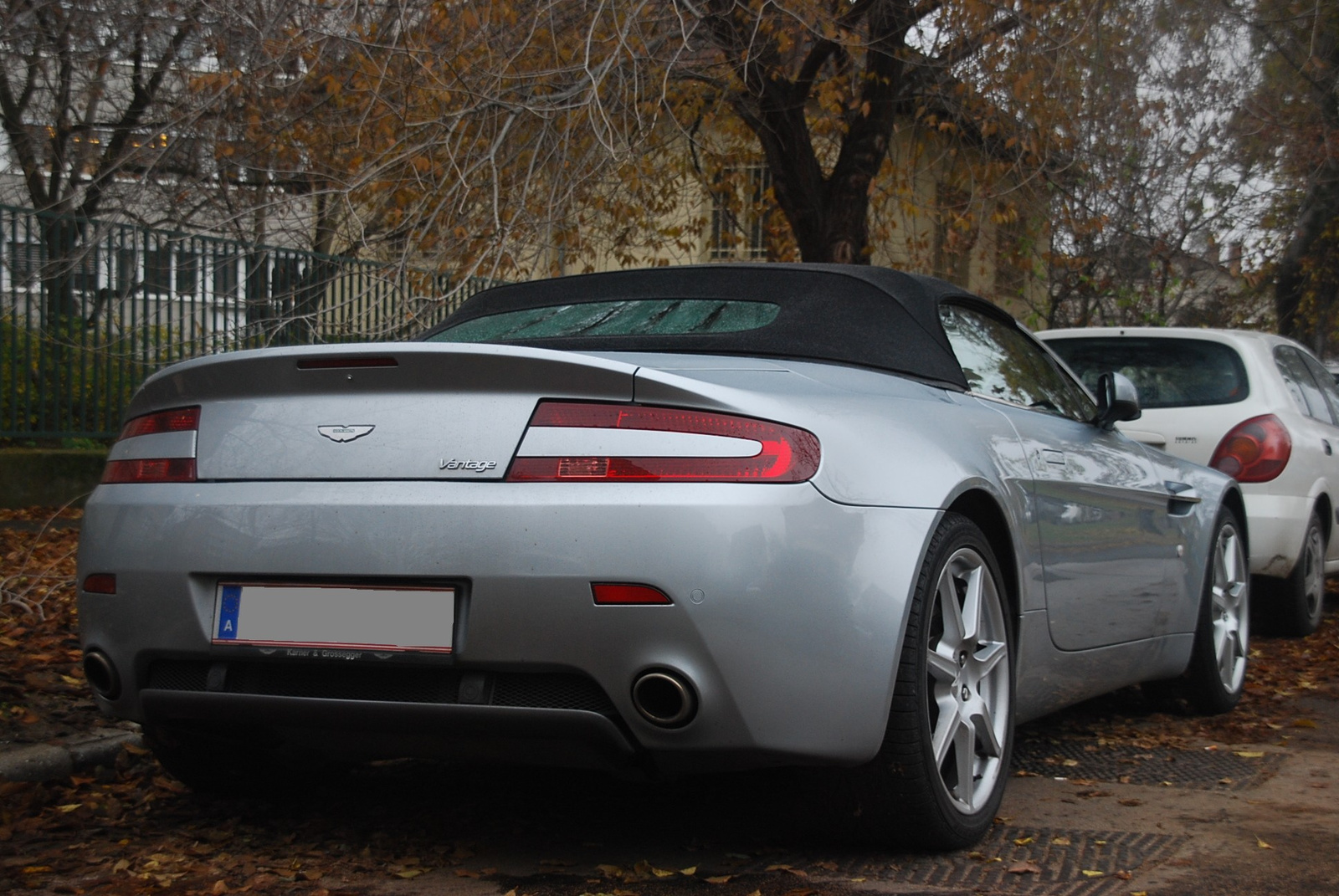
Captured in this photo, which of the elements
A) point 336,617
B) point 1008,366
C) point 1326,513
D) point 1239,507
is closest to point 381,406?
point 336,617

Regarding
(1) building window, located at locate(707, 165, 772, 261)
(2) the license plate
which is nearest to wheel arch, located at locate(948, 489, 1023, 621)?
(2) the license plate

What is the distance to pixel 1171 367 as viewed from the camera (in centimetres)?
738

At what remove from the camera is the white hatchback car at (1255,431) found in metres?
7.02

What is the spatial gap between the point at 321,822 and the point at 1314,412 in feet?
19.5

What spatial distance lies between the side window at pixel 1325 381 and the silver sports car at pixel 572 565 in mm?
5299

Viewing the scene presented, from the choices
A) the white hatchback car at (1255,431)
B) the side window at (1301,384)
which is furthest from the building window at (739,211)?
the white hatchback car at (1255,431)

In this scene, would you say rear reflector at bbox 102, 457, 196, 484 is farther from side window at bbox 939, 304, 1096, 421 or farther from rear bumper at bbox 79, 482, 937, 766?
side window at bbox 939, 304, 1096, 421

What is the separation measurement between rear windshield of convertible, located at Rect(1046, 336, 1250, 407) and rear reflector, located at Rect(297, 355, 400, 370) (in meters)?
4.93

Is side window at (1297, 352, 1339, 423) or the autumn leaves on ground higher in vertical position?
side window at (1297, 352, 1339, 423)

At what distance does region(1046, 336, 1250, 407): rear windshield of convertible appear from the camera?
7215 mm

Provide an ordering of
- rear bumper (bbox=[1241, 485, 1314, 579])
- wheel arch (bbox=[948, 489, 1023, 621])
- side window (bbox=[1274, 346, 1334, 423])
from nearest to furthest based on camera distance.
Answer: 1. wheel arch (bbox=[948, 489, 1023, 621])
2. rear bumper (bbox=[1241, 485, 1314, 579])
3. side window (bbox=[1274, 346, 1334, 423])

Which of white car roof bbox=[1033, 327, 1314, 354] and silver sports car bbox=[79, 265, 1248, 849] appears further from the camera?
white car roof bbox=[1033, 327, 1314, 354]

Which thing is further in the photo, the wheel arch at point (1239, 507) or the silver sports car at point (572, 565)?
the wheel arch at point (1239, 507)

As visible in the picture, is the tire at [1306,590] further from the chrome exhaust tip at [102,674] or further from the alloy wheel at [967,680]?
the chrome exhaust tip at [102,674]
